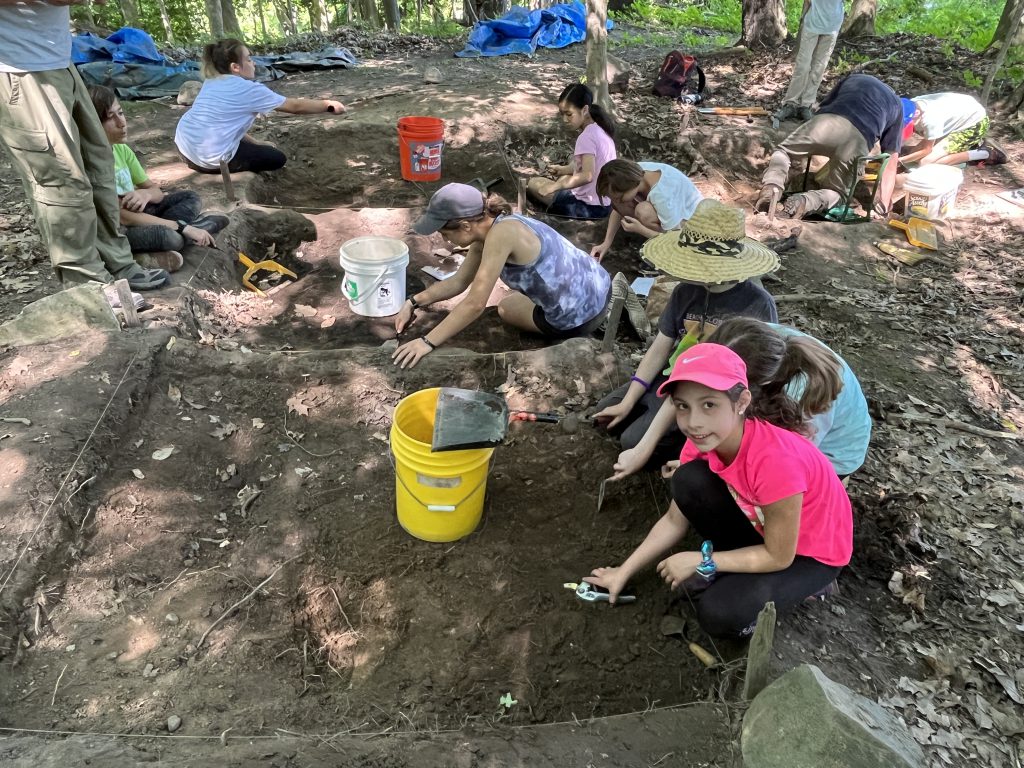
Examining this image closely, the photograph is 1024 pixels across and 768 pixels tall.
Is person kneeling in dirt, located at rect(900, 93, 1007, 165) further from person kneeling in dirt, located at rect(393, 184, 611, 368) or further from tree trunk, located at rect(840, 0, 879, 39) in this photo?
person kneeling in dirt, located at rect(393, 184, 611, 368)

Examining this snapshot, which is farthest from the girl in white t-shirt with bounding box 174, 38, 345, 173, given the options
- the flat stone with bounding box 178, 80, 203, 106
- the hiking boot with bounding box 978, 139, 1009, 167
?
the hiking boot with bounding box 978, 139, 1009, 167

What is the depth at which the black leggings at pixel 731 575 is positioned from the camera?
2.24 metres

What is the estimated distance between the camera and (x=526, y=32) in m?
10.8

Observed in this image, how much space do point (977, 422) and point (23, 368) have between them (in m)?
5.06

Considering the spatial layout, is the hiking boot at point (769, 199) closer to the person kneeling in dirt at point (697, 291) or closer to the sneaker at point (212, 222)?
the person kneeling in dirt at point (697, 291)

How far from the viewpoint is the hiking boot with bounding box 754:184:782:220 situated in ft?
20.1

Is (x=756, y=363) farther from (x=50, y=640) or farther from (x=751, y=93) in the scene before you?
(x=751, y=93)

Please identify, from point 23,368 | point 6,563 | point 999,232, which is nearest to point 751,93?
point 999,232

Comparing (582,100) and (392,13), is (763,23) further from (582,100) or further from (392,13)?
(392,13)

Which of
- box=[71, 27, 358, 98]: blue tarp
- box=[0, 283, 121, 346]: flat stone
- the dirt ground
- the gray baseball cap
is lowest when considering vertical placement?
the dirt ground

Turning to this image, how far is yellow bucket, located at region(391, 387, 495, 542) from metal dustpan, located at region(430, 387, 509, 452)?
0.27ft

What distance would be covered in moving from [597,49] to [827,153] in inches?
99.4

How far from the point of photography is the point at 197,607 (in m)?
2.58

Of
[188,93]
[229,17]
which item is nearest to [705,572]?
[188,93]
